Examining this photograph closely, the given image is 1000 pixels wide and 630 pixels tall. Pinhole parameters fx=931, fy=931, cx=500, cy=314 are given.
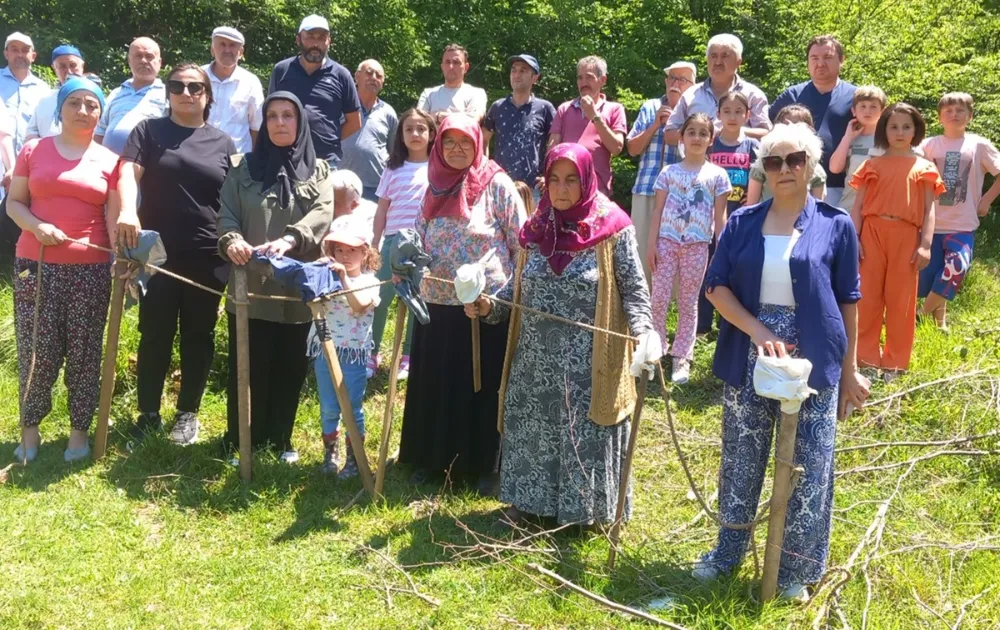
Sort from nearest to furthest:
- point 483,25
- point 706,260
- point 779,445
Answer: point 779,445 < point 706,260 < point 483,25

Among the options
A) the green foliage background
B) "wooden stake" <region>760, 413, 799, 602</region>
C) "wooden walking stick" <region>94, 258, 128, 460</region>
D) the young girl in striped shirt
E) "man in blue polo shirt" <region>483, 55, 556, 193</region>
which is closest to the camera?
"wooden stake" <region>760, 413, 799, 602</region>

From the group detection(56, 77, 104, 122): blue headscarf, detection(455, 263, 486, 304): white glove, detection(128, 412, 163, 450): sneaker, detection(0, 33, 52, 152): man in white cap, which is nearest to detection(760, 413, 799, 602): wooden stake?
detection(455, 263, 486, 304): white glove

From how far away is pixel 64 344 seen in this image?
5289 mm

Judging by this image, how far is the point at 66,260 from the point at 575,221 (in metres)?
2.89

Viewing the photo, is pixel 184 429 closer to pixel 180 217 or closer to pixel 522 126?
pixel 180 217

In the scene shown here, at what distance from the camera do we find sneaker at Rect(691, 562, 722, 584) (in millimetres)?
3920

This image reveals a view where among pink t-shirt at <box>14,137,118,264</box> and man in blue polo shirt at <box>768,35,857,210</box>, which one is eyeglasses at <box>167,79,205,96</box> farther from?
man in blue polo shirt at <box>768,35,857,210</box>

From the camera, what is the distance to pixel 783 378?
11.0ft

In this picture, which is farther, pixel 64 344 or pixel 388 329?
pixel 388 329

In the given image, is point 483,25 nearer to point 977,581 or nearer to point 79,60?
point 79,60

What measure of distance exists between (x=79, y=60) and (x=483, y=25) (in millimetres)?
5702

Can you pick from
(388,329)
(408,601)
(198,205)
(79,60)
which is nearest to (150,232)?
(198,205)

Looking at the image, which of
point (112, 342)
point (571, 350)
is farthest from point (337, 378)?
point (112, 342)

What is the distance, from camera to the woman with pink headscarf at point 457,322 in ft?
15.4
